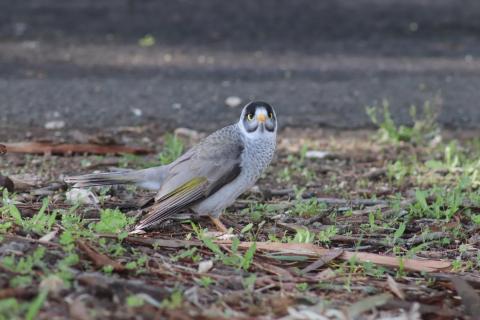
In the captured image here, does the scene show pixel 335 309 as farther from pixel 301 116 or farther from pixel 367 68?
pixel 367 68

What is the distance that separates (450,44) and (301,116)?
4.82 metres

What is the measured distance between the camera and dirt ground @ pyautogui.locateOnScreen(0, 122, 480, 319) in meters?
3.96

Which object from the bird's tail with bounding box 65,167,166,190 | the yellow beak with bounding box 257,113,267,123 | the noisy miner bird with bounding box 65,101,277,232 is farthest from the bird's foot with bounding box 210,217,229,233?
the yellow beak with bounding box 257,113,267,123

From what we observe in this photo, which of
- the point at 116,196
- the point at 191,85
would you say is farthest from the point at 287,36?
the point at 116,196

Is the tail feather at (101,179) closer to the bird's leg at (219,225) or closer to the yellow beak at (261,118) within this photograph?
the bird's leg at (219,225)

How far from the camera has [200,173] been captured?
5.76 m

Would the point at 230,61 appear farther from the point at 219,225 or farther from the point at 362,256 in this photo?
the point at 362,256

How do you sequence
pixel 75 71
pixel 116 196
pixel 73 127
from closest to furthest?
pixel 116 196, pixel 73 127, pixel 75 71

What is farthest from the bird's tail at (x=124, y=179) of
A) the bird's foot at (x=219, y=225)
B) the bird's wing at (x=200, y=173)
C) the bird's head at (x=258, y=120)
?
the bird's head at (x=258, y=120)

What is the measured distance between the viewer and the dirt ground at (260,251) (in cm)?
396

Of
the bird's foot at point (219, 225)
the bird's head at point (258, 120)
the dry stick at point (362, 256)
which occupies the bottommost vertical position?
the dry stick at point (362, 256)

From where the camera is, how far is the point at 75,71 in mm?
11250

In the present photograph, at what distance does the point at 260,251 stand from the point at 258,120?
139 centimetres

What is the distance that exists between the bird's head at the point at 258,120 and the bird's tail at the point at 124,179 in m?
0.67
